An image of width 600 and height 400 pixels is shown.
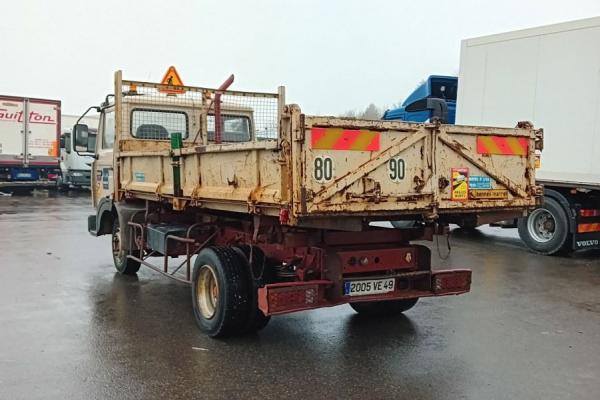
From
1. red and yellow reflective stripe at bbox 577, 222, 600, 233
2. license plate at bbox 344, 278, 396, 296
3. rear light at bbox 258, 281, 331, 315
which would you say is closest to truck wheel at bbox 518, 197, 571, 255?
red and yellow reflective stripe at bbox 577, 222, 600, 233

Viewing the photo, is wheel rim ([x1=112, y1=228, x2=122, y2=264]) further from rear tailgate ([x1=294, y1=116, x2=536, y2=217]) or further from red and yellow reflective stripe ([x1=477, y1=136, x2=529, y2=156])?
red and yellow reflective stripe ([x1=477, y1=136, x2=529, y2=156])

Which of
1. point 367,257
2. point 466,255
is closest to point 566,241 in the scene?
point 466,255

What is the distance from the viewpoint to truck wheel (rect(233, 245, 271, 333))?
212 inches

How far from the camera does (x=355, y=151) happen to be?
4.60m

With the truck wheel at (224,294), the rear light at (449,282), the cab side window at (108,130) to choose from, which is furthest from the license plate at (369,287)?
the cab side window at (108,130)

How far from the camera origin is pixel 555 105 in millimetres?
10008

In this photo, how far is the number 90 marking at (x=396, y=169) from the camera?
4.75 meters

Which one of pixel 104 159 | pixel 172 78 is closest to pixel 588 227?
pixel 172 78

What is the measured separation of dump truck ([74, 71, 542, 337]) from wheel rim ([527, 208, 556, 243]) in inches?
215

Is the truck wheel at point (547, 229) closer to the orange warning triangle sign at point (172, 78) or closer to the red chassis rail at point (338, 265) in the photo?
the red chassis rail at point (338, 265)

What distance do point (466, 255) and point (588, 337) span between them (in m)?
4.88

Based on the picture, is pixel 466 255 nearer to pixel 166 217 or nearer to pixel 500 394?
pixel 166 217

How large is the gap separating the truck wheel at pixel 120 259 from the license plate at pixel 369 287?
3.98 m

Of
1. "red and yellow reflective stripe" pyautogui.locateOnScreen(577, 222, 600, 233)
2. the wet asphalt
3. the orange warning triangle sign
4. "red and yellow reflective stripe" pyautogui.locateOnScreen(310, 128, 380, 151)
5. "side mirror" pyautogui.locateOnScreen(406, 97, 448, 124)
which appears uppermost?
the orange warning triangle sign
